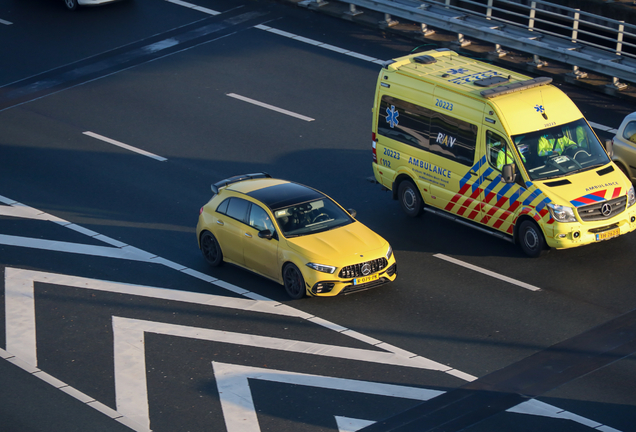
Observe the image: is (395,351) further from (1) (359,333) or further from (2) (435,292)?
(2) (435,292)

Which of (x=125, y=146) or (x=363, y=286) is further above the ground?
(x=363, y=286)

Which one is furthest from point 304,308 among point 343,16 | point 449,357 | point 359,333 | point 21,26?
point 21,26

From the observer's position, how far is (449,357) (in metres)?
13.4

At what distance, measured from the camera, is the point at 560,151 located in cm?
1630

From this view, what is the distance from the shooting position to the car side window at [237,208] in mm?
15914

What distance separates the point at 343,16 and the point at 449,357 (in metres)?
16.1

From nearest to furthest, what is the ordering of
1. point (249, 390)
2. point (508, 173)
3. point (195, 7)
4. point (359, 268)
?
point (249, 390) < point (359, 268) < point (508, 173) < point (195, 7)

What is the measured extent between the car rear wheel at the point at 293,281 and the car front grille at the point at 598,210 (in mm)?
4452

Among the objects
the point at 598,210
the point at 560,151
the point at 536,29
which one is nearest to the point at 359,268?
the point at 598,210

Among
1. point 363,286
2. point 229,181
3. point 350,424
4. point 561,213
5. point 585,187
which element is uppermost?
point 585,187

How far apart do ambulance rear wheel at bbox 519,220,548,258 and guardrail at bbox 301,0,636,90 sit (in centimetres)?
770

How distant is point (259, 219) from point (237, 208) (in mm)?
559

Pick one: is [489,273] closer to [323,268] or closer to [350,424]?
[323,268]

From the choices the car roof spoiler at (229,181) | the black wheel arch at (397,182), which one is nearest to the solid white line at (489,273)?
the black wheel arch at (397,182)
